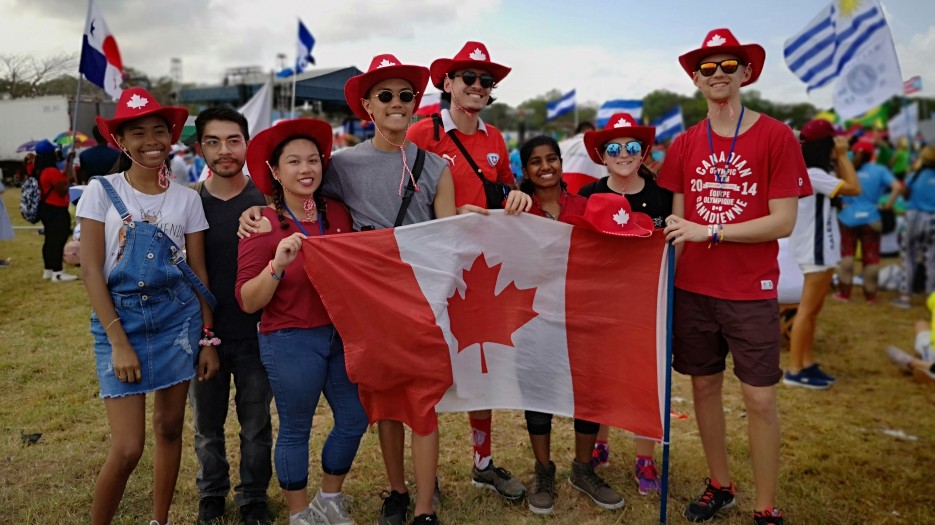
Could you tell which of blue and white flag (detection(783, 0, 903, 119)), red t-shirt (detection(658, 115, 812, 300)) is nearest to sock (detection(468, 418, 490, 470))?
red t-shirt (detection(658, 115, 812, 300))

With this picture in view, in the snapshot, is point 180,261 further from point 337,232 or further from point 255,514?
point 255,514

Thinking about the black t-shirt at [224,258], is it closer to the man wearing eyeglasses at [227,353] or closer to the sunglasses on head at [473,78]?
the man wearing eyeglasses at [227,353]

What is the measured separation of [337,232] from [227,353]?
2.61 ft

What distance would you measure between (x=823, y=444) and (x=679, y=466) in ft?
4.19

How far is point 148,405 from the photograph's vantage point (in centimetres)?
515

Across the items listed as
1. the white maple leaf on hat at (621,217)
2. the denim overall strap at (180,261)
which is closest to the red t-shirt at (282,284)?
the denim overall strap at (180,261)

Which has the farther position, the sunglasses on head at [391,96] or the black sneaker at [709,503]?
the black sneaker at [709,503]

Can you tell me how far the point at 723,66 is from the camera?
3.20 metres

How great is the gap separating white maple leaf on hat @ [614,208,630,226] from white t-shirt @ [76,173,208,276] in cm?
190

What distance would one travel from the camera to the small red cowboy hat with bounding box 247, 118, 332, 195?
292 centimetres

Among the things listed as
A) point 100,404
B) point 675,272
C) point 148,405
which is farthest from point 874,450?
point 100,404

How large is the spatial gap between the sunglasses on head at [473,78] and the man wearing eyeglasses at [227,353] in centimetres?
112

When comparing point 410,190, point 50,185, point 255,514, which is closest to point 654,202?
point 410,190

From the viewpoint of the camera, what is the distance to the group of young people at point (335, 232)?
2.82 metres
